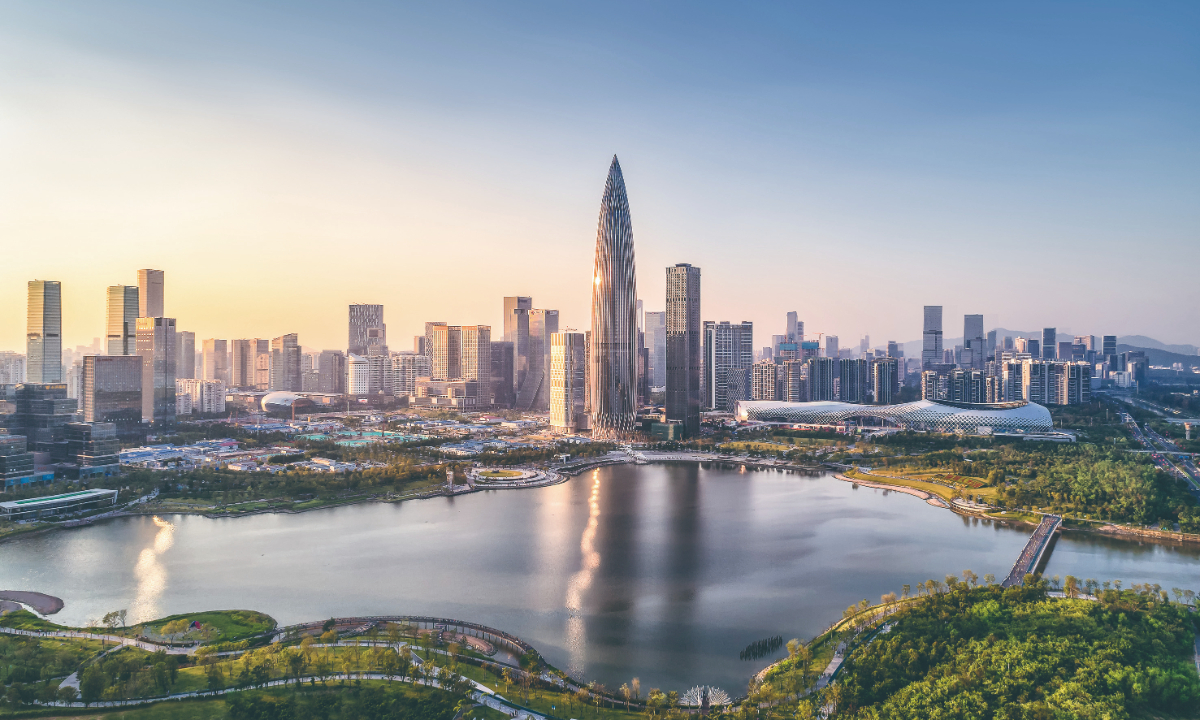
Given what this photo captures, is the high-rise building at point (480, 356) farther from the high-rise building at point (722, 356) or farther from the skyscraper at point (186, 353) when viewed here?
the skyscraper at point (186, 353)

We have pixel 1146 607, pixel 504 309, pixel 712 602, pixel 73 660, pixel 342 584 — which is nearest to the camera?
pixel 73 660

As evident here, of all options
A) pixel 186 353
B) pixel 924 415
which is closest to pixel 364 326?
pixel 186 353

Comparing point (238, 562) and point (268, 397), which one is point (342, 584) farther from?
point (268, 397)

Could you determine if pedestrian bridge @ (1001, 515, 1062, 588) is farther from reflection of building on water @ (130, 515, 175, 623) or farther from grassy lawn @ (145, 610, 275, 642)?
reflection of building on water @ (130, 515, 175, 623)

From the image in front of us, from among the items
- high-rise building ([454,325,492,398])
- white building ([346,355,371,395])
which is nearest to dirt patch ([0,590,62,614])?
high-rise building ([454,325,492,398])

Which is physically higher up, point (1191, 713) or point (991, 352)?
point (991, 352)

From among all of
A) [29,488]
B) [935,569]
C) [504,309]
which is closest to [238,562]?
[29,488]

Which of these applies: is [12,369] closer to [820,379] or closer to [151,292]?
[151,292]

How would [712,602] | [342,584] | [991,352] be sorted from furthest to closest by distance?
[991,352]
[342,584]
[712,602]
